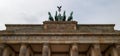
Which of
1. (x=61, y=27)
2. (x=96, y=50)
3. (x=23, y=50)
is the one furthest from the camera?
(x=61, y=27)

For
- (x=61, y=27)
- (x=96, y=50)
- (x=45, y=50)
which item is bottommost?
(x=96, y=50)

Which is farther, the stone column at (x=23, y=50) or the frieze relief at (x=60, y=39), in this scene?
the frieze relief at (x=60, y=39)

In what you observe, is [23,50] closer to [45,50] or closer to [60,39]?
[45,50]

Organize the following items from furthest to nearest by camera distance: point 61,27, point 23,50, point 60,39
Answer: point 61,27
point 60,39
point 23,50

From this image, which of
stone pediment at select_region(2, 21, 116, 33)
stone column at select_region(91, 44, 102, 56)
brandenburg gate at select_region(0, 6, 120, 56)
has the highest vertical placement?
stone pediment at select_region(2, 21, 116, 33)

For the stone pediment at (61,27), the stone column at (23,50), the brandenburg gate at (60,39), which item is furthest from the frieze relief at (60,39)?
the stone pediment at (61,27)

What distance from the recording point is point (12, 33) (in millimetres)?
23875

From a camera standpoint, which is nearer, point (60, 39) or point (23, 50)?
point (23, 50)

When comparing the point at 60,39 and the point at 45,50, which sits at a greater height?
the point at 60,39

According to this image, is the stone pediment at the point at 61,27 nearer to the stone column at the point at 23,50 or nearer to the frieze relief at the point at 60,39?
the frieze relief at the point at 60,39

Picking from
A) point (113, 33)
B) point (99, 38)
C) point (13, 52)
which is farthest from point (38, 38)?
point (113, 33)

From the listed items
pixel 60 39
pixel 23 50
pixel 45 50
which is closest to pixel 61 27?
pixel 60 39

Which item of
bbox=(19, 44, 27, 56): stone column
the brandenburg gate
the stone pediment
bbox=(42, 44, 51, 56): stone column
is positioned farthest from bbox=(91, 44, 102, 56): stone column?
bbox=(19, 44, 27, 56): stone column

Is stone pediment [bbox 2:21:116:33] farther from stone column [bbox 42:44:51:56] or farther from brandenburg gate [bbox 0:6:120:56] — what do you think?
stone column [bbox 42:44:51:56]
